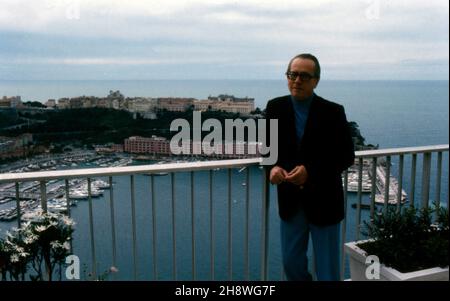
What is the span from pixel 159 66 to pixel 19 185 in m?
4.35

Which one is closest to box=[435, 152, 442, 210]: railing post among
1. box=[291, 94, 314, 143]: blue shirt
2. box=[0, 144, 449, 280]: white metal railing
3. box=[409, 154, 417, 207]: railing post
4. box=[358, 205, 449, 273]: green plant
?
Answer: box=[0, 144, 449, 280]: white metal railing

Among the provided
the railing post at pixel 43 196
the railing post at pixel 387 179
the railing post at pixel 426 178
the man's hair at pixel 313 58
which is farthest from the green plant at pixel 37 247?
the railing post at pixel 426 178

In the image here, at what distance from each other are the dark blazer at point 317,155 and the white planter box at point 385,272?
2.21 feet

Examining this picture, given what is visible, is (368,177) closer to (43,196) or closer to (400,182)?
(400,182)

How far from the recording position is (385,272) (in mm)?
2527

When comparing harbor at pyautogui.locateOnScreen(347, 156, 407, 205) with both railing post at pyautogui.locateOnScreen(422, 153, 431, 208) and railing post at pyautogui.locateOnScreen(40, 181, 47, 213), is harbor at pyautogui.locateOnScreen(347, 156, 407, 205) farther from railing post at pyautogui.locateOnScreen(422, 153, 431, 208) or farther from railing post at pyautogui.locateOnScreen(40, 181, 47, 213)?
railing post at pyautogui.locateOnScreen(40, 181, 47, 213)

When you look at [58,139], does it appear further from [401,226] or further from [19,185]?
[401,226]

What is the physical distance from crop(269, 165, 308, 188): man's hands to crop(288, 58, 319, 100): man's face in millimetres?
366

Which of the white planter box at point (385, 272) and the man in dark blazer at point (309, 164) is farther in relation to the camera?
the white planter box at point (385, 272)

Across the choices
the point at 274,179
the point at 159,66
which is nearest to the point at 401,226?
the point at 274,179

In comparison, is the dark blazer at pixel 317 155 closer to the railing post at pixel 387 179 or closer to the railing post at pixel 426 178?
the railing post at pixel 387 179

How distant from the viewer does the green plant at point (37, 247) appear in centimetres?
229

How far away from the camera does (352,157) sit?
204 cm

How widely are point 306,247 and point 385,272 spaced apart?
2.17ft
